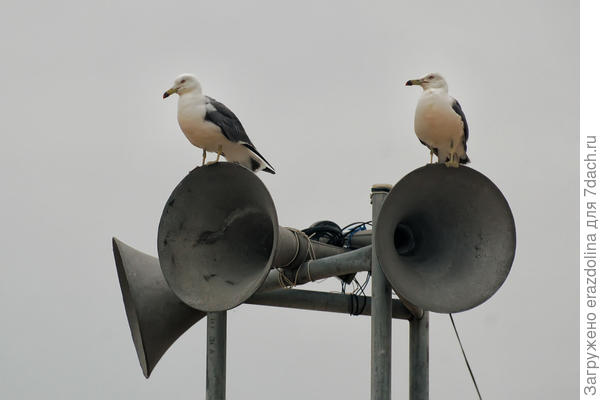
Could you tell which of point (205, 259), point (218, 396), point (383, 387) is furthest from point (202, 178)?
point (383, 387)

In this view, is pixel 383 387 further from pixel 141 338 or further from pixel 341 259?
pixel 141 338

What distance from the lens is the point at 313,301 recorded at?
6.64 metres

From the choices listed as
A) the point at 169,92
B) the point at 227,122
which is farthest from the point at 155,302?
the point at 169,92

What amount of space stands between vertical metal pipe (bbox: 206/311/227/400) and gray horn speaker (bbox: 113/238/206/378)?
1.34 feet

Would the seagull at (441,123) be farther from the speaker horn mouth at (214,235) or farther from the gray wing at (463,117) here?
the speaker horn mouth at (214,235)

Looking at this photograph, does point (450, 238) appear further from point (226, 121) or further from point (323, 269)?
point (226, 121)

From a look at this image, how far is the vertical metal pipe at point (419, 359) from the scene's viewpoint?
623cm

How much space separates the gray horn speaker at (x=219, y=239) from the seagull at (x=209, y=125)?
51 centimetres

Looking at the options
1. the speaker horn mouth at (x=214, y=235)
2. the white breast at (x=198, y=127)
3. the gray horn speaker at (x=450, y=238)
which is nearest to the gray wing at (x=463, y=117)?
the gray horn speaker at (x=450, y=238)

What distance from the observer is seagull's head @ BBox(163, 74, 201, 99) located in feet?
22.9

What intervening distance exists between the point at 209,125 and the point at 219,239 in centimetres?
89

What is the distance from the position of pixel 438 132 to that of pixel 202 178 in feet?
5.70

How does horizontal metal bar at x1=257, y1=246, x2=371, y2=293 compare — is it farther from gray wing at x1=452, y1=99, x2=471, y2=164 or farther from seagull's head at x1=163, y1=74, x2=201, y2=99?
seagull's head at x1=163, y1=74, x2=201, y2=99

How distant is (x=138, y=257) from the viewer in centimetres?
704
